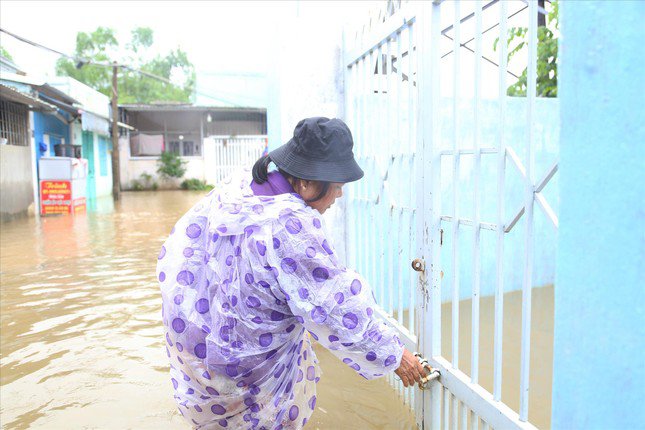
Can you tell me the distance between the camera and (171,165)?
22.0 m

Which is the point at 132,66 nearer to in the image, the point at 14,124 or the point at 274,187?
the point at 14,124

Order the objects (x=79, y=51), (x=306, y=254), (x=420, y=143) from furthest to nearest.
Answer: (x=79, y=51) → (x=420, y=143) → (x=306, y=254)

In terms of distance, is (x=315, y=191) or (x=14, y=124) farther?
(x=14, y=124)

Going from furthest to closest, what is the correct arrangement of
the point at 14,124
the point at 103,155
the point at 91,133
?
the point at 103,155, the point at 91,133, the point at 14,124

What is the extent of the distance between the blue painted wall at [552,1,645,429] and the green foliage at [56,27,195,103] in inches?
1223

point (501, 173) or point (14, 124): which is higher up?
point (14, 124)

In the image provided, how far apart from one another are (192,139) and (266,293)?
23991 millimetres

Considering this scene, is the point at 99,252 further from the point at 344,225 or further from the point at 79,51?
the point at 79,51

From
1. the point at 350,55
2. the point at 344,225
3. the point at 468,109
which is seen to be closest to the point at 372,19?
the point at 350,55

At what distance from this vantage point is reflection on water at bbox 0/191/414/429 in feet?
9.66

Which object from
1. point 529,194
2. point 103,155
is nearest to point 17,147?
point 103,155

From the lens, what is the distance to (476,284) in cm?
202

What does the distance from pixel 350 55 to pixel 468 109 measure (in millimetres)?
1479

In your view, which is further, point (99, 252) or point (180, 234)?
point (99, 252)
